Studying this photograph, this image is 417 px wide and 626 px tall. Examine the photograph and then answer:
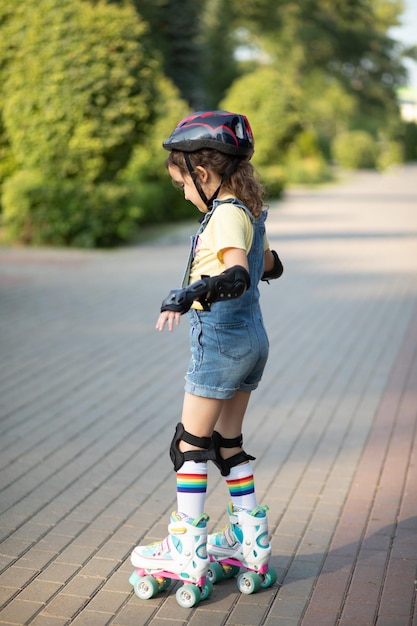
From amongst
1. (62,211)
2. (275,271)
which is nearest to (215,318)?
(275,271)

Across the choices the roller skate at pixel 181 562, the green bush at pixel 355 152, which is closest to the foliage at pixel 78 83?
the roller skate at pixel 181 562

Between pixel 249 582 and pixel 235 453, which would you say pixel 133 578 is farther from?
pixel 235 453

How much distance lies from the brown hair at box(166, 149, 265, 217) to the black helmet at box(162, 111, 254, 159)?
1.3 inches

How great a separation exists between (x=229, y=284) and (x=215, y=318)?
22 centimetres

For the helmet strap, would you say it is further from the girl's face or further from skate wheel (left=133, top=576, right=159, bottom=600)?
skate wheel (left=133, top=576, right=159, bottom=600)

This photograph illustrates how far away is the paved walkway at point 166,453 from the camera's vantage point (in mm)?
3261

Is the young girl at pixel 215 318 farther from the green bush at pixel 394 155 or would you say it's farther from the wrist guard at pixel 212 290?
the green bush at pixel 394 155

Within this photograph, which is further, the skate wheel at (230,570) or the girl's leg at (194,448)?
the skate wheel at (230,570)

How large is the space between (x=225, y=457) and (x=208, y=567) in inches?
16.2

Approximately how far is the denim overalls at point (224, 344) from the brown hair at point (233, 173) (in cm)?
5

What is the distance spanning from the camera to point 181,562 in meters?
3.16

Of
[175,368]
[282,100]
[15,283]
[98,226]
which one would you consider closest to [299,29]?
[282,100]

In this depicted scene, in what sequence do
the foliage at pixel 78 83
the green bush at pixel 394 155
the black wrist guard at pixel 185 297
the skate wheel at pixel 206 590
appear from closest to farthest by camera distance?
the black wrist guard at pixel 185 297, the skate wheel at pixel 206 590, the foliage at pixel 78 83, the green bush at pixel 394 155

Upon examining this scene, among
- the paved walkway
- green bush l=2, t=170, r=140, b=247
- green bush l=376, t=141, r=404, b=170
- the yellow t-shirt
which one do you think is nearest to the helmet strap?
the yellow t-shirt
